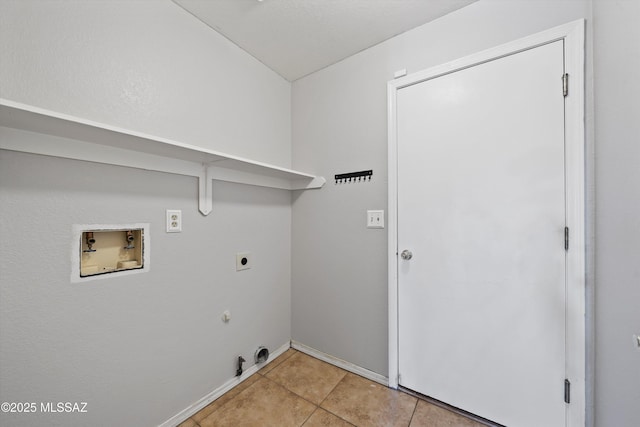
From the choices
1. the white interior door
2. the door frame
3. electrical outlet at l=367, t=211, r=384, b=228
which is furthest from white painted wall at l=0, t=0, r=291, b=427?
the door frame

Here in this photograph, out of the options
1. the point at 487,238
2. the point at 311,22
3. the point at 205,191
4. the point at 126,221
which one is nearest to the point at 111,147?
the point at 126,221

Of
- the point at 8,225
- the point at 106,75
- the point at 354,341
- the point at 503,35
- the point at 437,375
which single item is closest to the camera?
the point at 8,225

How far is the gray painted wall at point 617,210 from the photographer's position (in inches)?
A: 32.9

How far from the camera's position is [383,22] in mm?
1533

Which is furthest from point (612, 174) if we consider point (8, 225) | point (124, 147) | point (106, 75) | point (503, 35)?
point (8, 225)

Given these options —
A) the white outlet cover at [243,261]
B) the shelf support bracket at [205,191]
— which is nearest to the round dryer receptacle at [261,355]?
the white outlet cover at [243,261]

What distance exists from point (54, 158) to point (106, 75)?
466 mm

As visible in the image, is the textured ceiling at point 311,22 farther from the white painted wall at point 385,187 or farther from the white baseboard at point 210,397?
the white baseboard at point 210,397

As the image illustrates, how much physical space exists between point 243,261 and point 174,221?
1.84 ft

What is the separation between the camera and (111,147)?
1.13m

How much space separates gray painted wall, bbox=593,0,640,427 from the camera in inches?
32.9

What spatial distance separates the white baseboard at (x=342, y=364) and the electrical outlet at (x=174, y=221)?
1436mm

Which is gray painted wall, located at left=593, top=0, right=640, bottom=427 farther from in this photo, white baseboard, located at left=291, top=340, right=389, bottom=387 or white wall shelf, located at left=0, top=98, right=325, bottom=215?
white wall shelf, located at left=0, top=98, right=325, bottom=215

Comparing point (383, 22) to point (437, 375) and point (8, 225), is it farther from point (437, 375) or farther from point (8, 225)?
point (437, 375)
